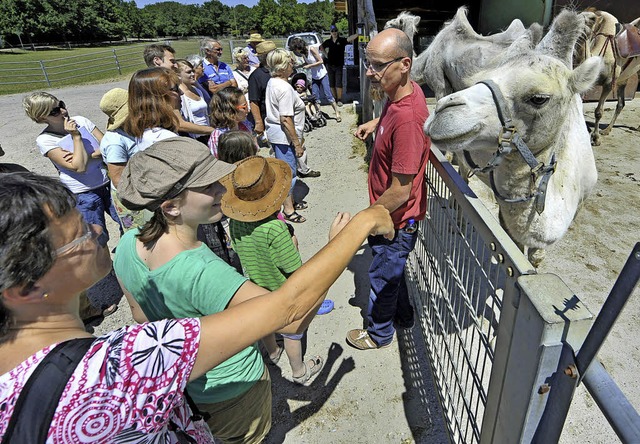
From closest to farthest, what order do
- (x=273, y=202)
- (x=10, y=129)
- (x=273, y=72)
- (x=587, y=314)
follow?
(x=587, y=314) < (x=273, y=202) < (x=273, y=72) < (x=10, y=129)

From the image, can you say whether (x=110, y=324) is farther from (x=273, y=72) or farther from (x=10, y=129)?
(x=10, y=129)

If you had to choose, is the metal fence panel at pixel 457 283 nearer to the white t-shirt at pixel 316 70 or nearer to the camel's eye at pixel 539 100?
the camel's eye at pixel 539 100

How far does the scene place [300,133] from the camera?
5.22 metres

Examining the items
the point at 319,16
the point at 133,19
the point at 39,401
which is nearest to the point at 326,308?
the point at 39,401

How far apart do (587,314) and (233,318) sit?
893 mm

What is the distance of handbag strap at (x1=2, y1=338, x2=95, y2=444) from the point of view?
0.78 meters

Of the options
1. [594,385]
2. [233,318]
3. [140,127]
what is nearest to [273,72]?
[140,127]

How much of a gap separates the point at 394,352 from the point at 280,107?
3117 mm

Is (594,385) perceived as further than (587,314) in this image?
No

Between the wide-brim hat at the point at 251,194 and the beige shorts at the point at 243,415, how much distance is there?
89cm

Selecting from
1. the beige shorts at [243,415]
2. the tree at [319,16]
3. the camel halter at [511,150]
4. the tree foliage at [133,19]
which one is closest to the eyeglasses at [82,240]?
the beige shorts at [243,415]

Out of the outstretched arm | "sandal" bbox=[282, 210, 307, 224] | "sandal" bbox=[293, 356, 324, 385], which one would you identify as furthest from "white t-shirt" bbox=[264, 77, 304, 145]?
the outstretched arm

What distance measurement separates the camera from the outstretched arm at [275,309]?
3.29 ft

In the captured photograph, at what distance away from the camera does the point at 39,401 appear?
793mm
